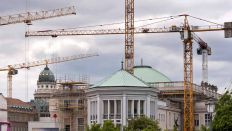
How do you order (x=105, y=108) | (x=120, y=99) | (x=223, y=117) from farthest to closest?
(x=105, y=108) < (x=120, y=99) < (x=223, y=117)

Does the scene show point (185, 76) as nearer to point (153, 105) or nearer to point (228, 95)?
point (153, 105)

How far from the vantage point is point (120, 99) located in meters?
176

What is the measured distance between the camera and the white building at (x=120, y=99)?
573 feet

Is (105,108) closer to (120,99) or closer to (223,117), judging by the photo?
(120,99)

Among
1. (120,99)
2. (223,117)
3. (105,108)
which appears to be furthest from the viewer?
(105,108)

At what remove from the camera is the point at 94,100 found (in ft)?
588

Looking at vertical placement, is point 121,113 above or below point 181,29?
below

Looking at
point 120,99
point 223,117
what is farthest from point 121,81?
point 223,117

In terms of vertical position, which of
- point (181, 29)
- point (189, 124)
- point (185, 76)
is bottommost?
point (189, 124)

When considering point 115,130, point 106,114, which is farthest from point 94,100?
point 115,130

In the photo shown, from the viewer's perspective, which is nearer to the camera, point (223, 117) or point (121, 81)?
point (223, 117)

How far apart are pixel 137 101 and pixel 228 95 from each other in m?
80.1

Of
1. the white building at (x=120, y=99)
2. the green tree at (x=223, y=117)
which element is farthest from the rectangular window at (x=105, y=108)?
the green tree at (x=223, y=117)

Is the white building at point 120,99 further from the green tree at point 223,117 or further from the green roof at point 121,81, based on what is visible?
the green tree at point 223,117
